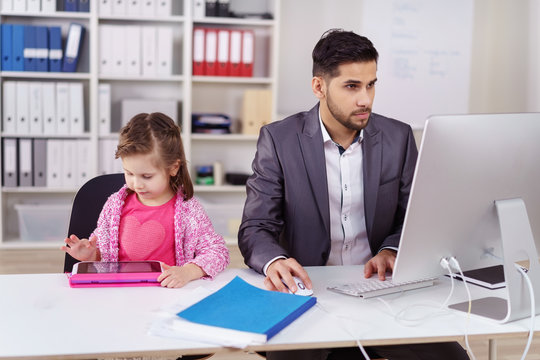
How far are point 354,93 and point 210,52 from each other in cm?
265

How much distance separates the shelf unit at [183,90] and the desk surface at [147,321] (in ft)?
9.53

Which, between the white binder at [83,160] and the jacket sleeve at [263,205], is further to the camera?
the white binder at [83,160]

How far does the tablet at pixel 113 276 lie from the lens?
1.59 m

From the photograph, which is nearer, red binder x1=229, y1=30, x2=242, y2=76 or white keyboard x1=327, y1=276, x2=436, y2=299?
white keyboard x1=327, y1=276, x2=436, y2=299

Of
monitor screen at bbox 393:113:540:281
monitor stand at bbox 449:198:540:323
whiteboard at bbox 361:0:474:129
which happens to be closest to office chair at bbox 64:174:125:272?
monitor screen at bbox 393:113:540:281

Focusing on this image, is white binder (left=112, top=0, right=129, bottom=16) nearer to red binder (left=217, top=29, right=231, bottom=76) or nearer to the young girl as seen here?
red binder (left=217, top=29, right=231, bottom=76)

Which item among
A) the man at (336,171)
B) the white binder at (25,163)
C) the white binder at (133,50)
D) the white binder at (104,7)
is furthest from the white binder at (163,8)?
the man at (336,171)

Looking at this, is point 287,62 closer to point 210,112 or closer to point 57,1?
point 210,112

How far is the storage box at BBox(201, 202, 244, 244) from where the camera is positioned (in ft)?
14.9

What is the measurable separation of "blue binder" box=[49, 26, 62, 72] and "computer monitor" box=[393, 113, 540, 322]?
3.47 metres

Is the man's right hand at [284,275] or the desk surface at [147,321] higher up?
the man's right hand at [284,275]

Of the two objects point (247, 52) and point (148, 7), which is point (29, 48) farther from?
point (247, 52)

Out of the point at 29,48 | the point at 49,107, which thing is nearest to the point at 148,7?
the point at 29,48

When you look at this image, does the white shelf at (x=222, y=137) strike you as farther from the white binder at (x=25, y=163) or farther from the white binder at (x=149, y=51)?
the white binder at (x=25, y=163)
